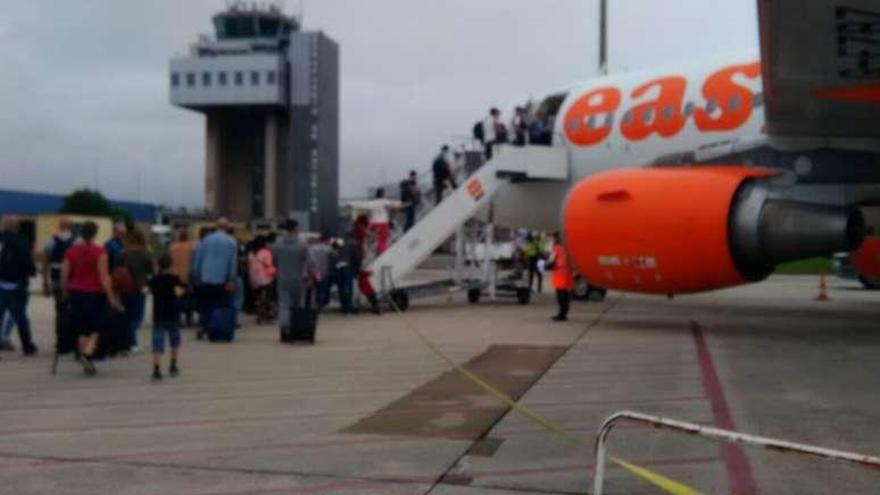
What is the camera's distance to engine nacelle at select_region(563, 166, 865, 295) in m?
14.3

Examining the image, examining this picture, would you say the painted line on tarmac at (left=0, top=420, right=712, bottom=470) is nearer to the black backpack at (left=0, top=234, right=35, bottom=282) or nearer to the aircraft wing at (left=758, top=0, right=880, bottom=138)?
the aircraft wing at (left=758, top=0, right=880, bottom=138)

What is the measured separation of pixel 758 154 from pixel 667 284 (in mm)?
2374

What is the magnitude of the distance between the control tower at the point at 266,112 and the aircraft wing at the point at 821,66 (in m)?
92.7

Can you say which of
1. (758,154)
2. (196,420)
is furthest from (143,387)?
(758,154)

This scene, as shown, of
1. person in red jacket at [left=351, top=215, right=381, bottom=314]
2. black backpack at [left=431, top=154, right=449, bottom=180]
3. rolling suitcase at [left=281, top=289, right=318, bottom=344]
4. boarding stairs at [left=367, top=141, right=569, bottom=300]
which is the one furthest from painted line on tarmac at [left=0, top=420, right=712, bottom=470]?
black backpack at [left=431, top=154, right=449, bottom=180]

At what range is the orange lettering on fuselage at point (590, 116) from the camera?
19312mm

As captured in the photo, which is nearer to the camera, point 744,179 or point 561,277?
point 744,179

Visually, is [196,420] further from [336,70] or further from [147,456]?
[336,70]

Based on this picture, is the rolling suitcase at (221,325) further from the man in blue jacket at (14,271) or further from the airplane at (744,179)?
the airplane at (744,179)

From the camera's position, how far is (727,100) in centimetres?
1728

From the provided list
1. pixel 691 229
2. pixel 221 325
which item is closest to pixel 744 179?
pixel 691 229

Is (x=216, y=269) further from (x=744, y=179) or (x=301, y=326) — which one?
(x=744, y=179)

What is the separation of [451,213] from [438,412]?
468 inches

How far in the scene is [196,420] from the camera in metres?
8.70
